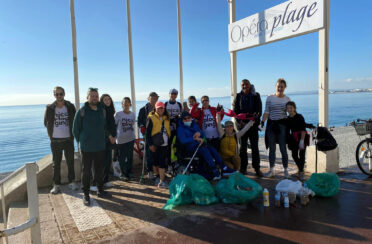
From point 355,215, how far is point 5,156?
19428 millimetres

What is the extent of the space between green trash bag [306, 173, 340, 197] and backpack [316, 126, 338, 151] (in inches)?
33.4

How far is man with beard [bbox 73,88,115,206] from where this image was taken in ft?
12.3

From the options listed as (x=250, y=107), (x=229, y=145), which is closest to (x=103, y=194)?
(x=229, y=145)

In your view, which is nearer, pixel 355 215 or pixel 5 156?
pixel 355 215

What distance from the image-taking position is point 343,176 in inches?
185

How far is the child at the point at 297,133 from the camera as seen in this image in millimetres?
4488

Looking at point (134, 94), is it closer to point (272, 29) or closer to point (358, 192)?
point (272, 29)

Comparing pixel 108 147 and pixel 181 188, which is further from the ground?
pixel 108 147

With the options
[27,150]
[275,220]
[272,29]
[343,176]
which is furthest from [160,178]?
[27,150]

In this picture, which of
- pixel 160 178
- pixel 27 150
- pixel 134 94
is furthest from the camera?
pixel 27 150

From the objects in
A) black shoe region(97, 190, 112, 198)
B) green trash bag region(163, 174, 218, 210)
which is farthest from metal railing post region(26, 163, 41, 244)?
black shoe region(97, 190, 112, 198)

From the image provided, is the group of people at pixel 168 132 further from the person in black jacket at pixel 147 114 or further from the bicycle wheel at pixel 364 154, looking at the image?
the bicycle wheel at pixel 364 154

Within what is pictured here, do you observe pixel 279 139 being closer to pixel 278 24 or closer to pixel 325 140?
pixel 325 140

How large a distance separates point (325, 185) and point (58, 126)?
4.28m
